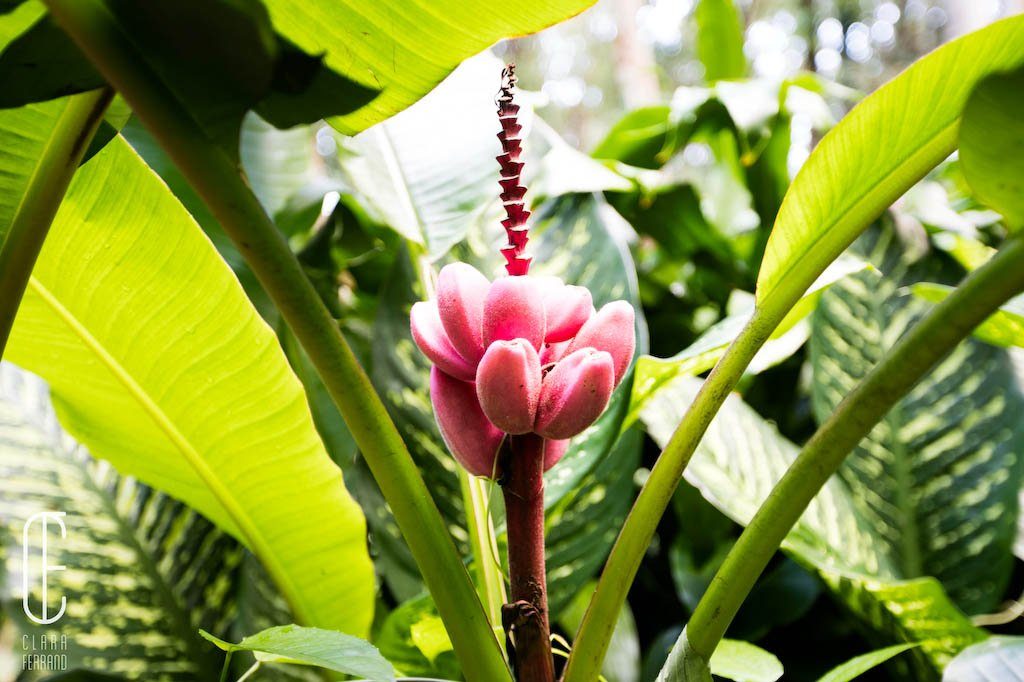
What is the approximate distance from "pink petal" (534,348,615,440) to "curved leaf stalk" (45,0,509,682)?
0.23 feet

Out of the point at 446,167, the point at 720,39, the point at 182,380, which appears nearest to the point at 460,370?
the point at 182,380

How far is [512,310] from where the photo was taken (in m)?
0.37

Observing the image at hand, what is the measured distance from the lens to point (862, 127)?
42 cm

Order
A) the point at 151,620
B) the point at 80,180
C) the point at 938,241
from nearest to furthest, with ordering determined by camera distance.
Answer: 1. the point at 80,180
2. the point at 151,620
3. the point at 938,241

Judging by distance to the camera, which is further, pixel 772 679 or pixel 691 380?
pixel 691 380

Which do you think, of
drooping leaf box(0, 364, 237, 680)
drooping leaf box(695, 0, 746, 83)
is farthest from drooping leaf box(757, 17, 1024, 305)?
drooping leaf box(695, 0, 746, 83)

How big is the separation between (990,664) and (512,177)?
Answer: 0.36 meters

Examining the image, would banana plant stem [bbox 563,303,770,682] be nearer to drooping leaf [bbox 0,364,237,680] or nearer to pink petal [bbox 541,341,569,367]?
pink petal [bbox 541,341,569,367]

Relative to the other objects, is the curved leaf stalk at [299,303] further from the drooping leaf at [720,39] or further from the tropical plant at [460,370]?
the drooping leaf at [720,39]

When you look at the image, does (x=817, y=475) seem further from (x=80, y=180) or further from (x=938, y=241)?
(x=938, y=241)

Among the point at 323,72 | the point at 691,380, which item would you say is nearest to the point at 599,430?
the point at 691,380

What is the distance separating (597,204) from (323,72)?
41 cm

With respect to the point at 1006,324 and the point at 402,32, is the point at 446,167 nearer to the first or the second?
the point at 402,32

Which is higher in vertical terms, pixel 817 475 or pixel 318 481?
pixel 318 481
